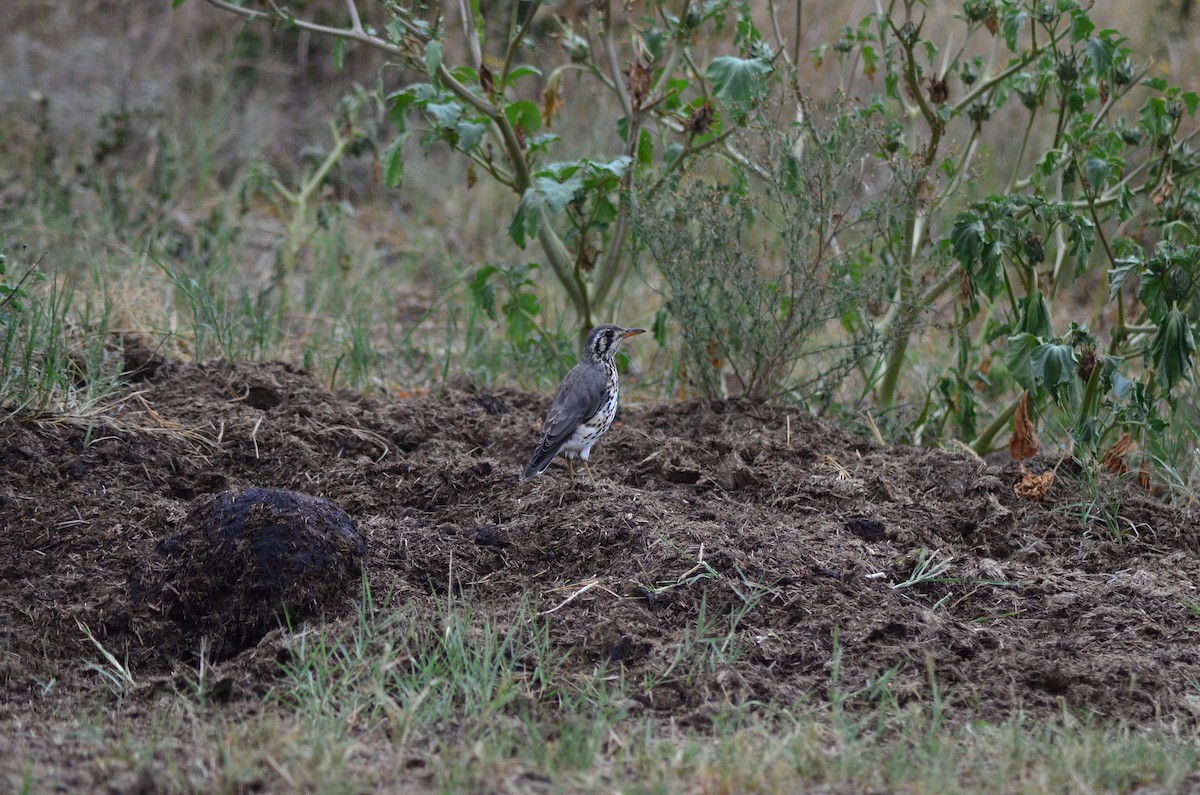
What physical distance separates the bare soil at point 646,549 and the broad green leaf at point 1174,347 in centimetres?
61

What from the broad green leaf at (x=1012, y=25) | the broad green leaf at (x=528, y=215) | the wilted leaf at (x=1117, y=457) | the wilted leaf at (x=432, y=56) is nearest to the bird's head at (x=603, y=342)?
the broad green leaf at (x=528, y=215)

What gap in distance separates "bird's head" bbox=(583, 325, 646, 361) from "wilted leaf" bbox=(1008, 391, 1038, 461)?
166 centimetres

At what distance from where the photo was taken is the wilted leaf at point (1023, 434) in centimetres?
528

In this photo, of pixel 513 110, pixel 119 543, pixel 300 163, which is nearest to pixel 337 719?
pixel 119 543

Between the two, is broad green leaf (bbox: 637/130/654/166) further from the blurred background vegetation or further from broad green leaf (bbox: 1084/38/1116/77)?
broad green leaf (bbox: 1084/38/1116/77)

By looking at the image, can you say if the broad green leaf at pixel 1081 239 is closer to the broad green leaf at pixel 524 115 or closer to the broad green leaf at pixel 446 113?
the broad green leaf at pixel 524 115

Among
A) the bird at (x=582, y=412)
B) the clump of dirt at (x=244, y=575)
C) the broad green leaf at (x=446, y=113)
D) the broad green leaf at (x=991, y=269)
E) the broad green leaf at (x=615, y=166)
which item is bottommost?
the clump of dirt at (x=244, y=575)

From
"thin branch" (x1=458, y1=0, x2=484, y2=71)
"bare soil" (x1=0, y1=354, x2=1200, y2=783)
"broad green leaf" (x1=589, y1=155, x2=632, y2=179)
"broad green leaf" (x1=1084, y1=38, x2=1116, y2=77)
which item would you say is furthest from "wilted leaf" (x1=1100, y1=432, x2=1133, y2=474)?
"thin branch" (x1=458, y1=0, x2=484, y2=71)

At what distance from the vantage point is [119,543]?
4.39 meters

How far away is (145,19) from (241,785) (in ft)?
36.7

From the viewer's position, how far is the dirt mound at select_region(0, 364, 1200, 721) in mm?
3764

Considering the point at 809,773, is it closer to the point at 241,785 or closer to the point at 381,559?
the point at 241,785

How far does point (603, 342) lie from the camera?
5.66 metres

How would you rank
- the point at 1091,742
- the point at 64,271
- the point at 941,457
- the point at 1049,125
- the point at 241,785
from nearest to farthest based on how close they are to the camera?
the point at 241,785 < the point at 1091,742 < the point at 941,457 < the point at 64,271 < the point at 1049,125
